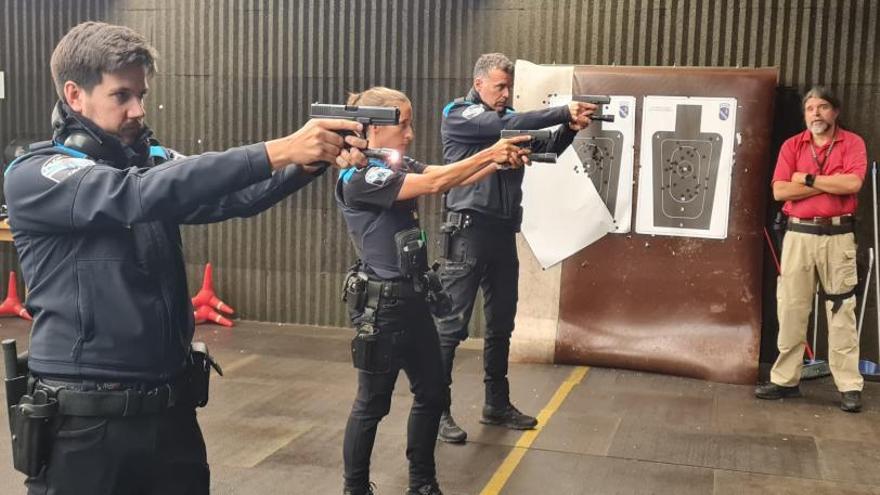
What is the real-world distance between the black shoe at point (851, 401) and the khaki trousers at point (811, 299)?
0.11 feet

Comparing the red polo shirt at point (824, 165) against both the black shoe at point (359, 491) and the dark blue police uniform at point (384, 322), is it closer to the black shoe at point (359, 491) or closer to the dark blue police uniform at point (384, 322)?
the dark blue police uniform at point (384, 322)

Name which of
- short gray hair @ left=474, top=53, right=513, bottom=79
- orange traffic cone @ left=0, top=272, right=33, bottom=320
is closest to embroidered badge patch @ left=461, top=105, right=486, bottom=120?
short gray hair @ left=474, top=53, right=513, bottom=79

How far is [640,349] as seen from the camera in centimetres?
676

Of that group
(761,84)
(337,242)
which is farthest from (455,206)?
(337,242)

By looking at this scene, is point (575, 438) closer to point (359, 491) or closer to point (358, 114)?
point (359, 491)

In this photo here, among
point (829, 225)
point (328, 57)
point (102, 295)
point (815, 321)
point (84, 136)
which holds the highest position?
point (328, 57)

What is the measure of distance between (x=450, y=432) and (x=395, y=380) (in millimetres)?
1277

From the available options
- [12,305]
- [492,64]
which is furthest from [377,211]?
[12,305]

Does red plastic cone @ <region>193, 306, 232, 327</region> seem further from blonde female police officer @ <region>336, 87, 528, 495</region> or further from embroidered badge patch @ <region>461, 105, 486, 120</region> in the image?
blonde female police officer @ <region>336, 87, 528, 495</region>

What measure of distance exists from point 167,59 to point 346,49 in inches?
71.3

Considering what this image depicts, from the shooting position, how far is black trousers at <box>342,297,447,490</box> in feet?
12.6

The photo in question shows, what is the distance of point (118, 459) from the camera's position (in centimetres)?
228

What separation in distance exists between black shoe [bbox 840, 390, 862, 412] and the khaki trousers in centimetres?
3

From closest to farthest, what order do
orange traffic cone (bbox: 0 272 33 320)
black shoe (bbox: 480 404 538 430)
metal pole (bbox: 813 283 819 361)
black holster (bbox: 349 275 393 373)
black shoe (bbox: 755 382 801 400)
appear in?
black holster (bbox: 349 275 393 373) < black shoe (bbox: 480 404 538 430) < black shoe (bbox: 755 382 801 400) < metal pole (bbox: 813 283 819 361) < orange traffic cone (bbox: 0 272 33 320)
